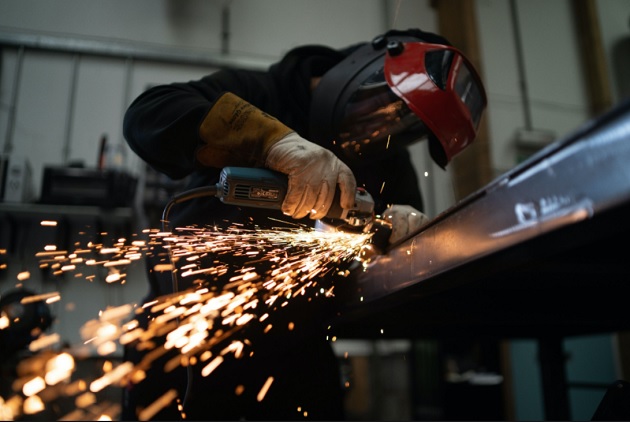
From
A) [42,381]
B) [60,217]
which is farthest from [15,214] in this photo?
[42,381]

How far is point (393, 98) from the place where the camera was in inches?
48.5

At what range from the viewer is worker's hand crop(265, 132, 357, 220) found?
3.18 feet

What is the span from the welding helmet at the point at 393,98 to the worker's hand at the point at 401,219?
162 millimetres

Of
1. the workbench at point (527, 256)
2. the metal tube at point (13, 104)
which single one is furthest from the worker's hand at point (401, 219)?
the metal tube at point (13, 104)

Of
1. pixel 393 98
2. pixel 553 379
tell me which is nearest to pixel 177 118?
pixel 393 98

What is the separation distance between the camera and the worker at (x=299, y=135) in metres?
1.03

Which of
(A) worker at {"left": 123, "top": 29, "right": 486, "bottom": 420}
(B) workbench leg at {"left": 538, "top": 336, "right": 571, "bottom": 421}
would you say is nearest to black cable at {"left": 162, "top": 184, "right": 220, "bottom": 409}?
(A) worker at {"left": 123, "top": 29, "right": 486, "bottom": 420}

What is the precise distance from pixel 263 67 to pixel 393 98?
8.17 ft

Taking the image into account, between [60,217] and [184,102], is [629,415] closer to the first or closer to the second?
[184,102]

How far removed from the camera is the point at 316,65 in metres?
1.36

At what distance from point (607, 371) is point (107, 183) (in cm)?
325

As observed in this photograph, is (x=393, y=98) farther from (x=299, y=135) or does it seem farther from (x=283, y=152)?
(x=283, y=152)

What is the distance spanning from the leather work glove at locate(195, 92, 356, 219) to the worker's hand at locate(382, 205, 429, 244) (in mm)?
142

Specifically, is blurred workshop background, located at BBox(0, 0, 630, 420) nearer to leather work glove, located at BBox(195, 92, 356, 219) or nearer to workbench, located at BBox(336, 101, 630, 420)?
workbench, located at BBox(336, 101, 630, 420)
